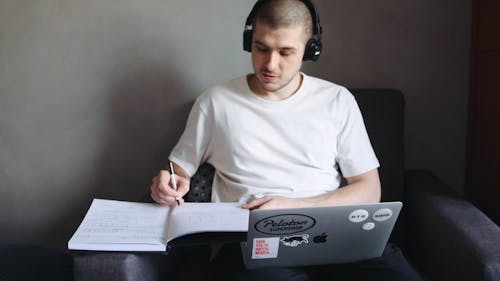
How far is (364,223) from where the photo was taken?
→ 98 cm

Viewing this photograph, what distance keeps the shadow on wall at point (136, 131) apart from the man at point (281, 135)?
36cm

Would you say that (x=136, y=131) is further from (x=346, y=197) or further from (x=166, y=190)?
(x=346, y=197)

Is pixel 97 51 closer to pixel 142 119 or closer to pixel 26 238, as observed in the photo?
pixel 142 119

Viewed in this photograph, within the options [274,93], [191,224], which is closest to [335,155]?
[274,93]

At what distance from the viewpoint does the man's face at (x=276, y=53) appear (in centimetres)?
116

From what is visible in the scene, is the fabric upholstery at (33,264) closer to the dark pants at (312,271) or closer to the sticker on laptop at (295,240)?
the dark pants at (312,271)

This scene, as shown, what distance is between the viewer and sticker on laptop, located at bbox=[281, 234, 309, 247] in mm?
985

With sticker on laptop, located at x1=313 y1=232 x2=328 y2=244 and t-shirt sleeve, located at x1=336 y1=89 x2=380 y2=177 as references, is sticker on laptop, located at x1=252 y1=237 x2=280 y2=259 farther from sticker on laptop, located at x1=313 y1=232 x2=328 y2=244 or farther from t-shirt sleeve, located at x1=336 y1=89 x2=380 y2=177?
t-shirt sleeve, located at x1=336 y1=89 x2=380 y2=177

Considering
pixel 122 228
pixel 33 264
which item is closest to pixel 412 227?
pixel 122 228

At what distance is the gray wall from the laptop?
74cm

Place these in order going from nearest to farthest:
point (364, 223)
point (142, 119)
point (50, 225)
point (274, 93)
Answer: point (364, 223), point (274, 93), point (142, 119), point (50, 225)

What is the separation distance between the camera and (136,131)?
66.4 inches

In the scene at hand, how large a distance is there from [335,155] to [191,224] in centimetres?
50

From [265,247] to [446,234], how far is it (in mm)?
501
